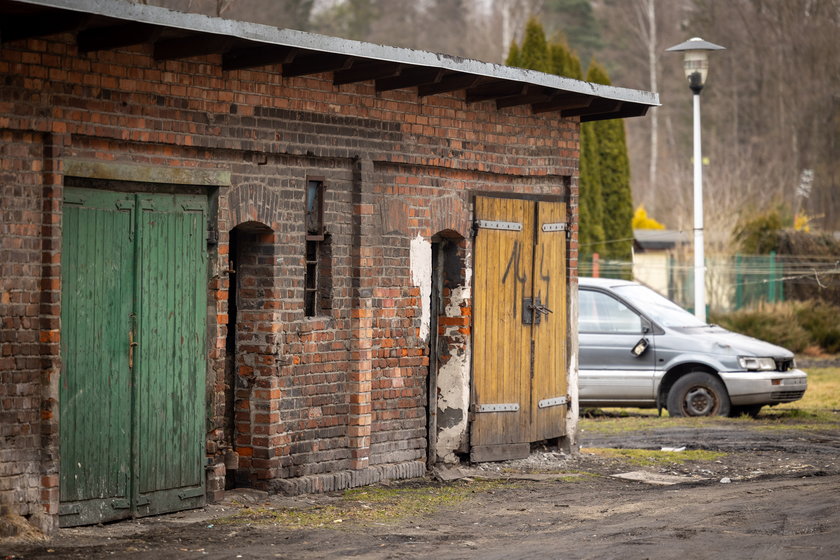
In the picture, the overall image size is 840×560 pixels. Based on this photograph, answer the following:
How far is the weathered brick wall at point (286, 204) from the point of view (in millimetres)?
8172

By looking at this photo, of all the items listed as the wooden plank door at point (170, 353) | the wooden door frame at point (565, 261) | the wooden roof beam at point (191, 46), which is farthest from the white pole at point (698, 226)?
the wooden roof beam at point (191, 46)

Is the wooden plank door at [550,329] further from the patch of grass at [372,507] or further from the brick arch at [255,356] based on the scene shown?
the brick arch at [255,356]

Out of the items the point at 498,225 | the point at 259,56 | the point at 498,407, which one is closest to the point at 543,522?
the point at 498,407

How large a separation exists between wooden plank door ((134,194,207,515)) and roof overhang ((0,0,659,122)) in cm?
116

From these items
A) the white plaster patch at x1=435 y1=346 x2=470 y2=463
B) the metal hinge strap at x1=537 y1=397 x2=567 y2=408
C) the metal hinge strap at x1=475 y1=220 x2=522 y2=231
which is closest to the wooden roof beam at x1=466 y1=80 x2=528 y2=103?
the metal hinge strap at x1=475 y1=220 x2=522 y2=231

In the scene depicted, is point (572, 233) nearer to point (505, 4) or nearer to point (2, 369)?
point (2, 369)

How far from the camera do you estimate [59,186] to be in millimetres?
8258

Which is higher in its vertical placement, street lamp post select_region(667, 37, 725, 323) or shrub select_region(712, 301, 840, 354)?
street lamp post select_region(667, 37, 725, 323)

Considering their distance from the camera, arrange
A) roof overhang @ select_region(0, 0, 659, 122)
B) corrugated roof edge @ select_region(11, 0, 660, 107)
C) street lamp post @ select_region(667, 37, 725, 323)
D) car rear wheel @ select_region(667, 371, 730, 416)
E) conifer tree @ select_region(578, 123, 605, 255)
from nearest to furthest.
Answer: corrugated roof edge @ select_region(11, 0, 660, 107) → roof overhang @ select_region(0, 0, 659, 122) → car rear wheel @ select_region(667, 371, 730, 416) → street lamp post @ select_region(667, 37, 725, 323) → conifer tree @ select_region(578, 123, 605, 255)

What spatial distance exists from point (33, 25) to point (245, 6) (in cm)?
3030

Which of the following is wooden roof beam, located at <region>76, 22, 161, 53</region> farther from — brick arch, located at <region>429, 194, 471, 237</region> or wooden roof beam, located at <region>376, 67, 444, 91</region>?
brick arch, located at <region>429, 194, 471, 237</region>

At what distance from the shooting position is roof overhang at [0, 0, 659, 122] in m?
7.78

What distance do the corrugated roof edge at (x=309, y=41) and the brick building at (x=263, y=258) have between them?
21 mm

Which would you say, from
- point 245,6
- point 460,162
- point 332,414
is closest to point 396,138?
point 460,162
